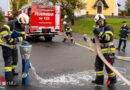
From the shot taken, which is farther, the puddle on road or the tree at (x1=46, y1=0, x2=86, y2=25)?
the tree at (x1=46, y1=0, x2=86, y2=25)

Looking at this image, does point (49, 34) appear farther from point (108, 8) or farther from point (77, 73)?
point (108, 8)

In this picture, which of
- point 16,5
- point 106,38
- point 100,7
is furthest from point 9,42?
point 16,5

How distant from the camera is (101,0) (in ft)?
149

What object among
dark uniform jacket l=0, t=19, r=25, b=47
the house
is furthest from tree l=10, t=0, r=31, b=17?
dark uniform jacket l=0, t=19, r=25, b=47

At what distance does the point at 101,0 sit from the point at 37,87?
42244 mm

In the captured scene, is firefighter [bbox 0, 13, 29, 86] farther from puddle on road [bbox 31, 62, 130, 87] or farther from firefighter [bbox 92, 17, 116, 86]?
firefighter [bbox 92, 17, 116, 86]

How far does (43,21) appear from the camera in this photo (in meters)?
17.2

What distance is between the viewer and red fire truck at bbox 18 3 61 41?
55.4 ft

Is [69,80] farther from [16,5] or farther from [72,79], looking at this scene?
[16,5]

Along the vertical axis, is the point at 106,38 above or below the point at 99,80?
above

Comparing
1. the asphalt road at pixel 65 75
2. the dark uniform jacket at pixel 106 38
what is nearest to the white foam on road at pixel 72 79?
the asphalt road at pixel 65 75

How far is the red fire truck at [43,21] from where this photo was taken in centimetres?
1689

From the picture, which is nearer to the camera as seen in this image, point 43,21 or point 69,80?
point 69,80

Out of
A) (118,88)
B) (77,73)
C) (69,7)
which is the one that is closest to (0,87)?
(77,73)
